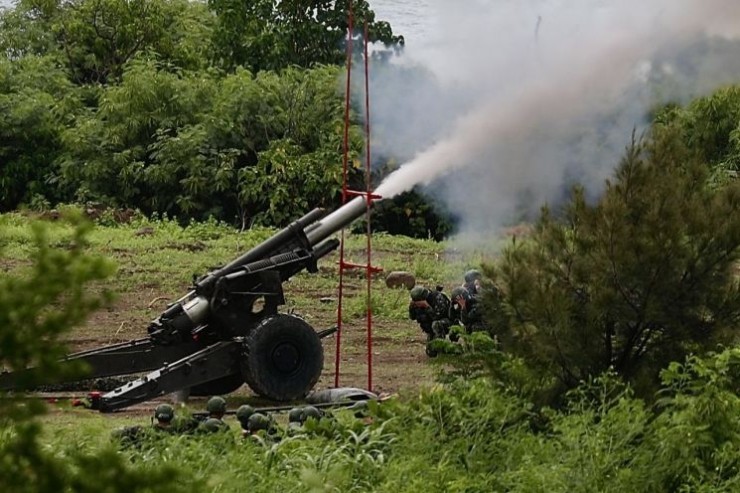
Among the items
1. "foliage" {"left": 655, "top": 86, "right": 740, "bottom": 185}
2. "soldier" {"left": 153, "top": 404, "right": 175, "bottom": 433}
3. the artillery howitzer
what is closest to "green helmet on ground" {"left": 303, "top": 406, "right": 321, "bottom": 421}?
"soldier" {"left": 153, "top": 404, "right": 175, "bottom": 433}

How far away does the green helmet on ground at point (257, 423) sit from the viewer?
27.3 ft

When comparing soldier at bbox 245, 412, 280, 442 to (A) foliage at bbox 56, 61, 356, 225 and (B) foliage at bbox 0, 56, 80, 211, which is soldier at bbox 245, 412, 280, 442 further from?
(B) foliage at bbox 0, 56, 80, 211

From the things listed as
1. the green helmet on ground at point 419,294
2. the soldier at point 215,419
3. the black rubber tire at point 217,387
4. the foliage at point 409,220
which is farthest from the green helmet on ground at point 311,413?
the foliage at point 409,220

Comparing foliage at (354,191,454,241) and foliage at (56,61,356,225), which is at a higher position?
foliage at (56,61,356,225)

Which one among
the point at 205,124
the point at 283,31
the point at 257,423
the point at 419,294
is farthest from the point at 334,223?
the point at 283,31

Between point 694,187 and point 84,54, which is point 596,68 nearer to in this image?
point 694,187

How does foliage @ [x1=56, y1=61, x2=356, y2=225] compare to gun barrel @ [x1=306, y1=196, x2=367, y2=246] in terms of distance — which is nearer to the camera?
gun barrel @ [x1=306, y1=196, x2=367, y2=246]

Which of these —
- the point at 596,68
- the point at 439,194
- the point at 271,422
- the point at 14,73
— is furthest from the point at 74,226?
the point at 14,73

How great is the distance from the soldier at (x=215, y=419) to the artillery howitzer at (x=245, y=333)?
1.42 m

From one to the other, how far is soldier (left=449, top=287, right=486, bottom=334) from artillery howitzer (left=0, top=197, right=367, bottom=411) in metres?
1.38

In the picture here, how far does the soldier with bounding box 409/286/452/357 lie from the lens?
41.5 ft

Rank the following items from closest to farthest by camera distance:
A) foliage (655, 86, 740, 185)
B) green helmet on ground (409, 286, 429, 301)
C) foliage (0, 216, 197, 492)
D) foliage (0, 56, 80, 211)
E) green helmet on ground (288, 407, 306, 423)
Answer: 1. foliage (0, 216, 197, 492)
2. green helmet on ground (288, 407, 306, 423)
3. green helmet on ground (409, 286, 429, 301)
4. foliage (655, 86, 740, 185)
5. foliage (0, 56, 80, 211)

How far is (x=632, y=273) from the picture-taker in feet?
25.8

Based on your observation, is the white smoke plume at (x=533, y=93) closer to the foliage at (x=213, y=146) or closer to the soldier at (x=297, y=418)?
the soldier at (x=297, y=418)
